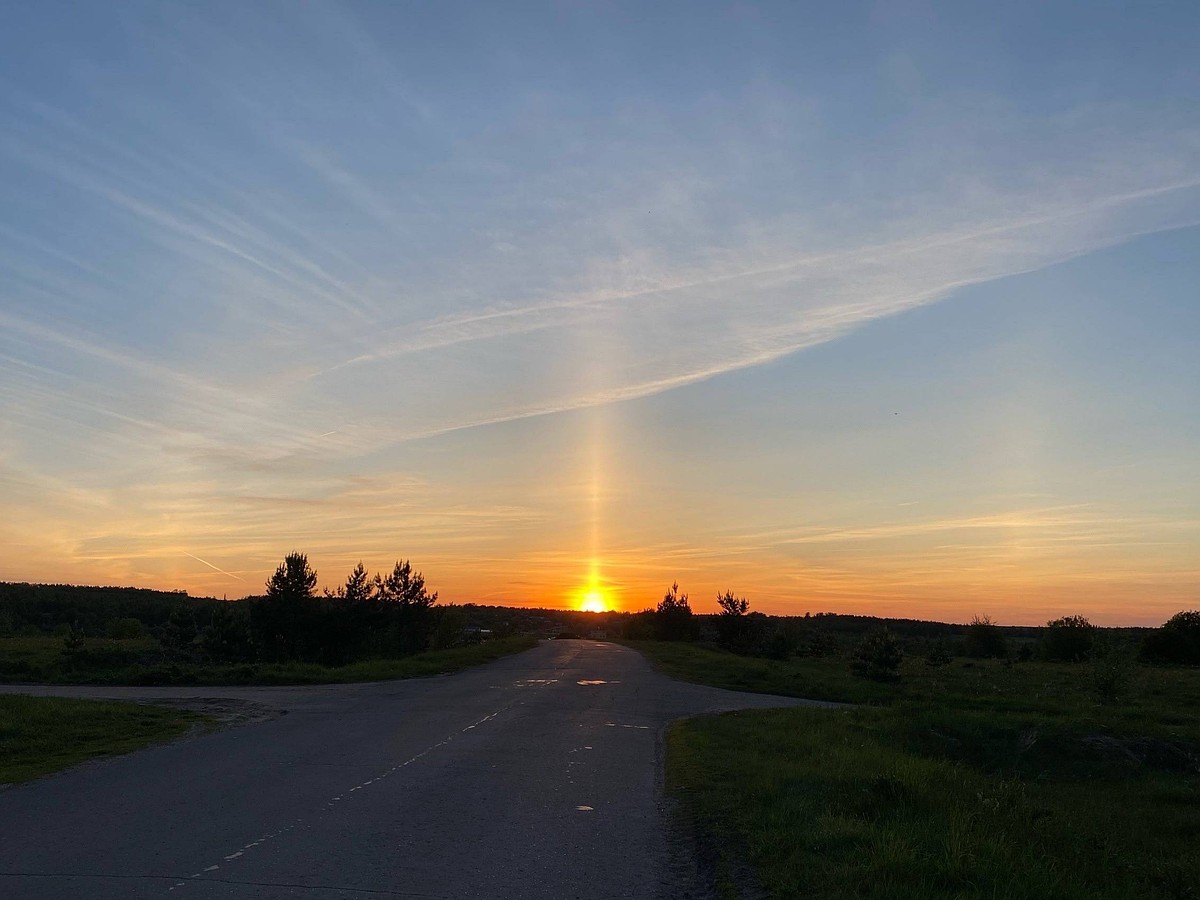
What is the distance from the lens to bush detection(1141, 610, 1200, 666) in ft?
195

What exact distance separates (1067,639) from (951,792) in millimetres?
59929

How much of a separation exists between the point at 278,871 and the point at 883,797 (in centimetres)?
636

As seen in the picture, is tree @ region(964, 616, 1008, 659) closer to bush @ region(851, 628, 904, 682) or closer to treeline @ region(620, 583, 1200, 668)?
treeline @ region(620, 583, 1200, 668)

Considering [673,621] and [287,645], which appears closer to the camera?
[287,645]

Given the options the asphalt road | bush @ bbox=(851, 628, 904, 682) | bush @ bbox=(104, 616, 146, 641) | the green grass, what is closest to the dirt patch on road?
the green grass

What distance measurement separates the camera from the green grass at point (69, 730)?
13.4 m

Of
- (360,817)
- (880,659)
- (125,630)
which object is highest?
(125,630)

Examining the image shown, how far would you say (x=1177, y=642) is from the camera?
2381 inches

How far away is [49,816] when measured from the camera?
31.2 ft

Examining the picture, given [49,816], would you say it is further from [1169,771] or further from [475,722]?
[1169,771]

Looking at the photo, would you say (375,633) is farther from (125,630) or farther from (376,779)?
(376,779)

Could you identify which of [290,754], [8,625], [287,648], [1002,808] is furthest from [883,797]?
[8,625]

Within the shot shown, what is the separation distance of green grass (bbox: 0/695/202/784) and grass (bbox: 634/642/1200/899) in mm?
8828

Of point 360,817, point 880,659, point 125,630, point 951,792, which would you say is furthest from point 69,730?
point 125,630
